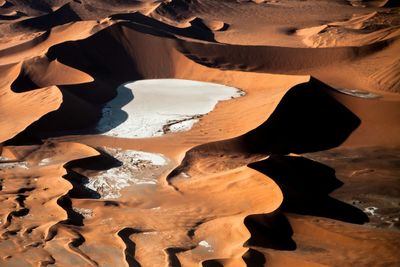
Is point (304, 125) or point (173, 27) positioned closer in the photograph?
point (304, 125)

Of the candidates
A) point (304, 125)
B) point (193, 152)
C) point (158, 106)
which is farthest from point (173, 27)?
point (193, 152)

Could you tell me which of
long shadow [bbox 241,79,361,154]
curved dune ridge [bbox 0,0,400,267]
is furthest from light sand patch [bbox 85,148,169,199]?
long shadow [bbox 241,79,361,154]

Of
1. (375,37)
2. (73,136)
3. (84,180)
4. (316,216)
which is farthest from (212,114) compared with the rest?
(375,37)

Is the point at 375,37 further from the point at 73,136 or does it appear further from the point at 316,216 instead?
the point at 316,216

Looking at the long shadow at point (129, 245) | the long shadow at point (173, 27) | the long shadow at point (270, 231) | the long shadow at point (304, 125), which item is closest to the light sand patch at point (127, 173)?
the long shadow at point (129, 245)

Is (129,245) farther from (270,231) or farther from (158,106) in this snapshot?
(158,106)

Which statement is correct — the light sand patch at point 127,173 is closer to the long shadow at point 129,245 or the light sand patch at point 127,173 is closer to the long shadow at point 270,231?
the long shadow at point 129,245
